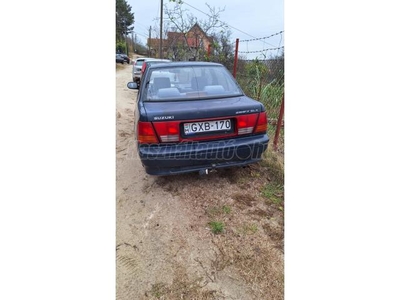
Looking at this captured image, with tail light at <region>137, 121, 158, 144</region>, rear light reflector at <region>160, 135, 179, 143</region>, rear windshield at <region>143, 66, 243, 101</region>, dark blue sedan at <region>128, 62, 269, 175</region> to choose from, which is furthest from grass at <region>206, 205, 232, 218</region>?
rear windshield at <region>143, 66, 243, 101</region>

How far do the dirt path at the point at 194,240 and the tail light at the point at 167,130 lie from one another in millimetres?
726

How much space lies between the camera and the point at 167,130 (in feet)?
7.55

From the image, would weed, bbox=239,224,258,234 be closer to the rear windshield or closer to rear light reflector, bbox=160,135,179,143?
rear light reflector, bbox=160,135,179,143

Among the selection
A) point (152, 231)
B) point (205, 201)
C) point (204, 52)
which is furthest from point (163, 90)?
point (204, 52)

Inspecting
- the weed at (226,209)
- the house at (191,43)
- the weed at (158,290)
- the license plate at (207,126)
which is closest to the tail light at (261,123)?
the license plate at (207,126)

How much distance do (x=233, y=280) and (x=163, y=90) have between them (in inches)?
83.1

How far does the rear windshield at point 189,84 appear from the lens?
2.73 meters

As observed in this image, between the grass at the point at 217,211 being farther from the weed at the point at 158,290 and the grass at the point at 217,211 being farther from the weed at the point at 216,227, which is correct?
the weed at the point at 158,290

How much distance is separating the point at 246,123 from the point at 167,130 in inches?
33.9

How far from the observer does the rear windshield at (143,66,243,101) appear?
8.96ft

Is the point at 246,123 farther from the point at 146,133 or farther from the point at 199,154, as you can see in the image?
the point at 146,133

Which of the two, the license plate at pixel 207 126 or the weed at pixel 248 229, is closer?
the weed at pixel 248 229

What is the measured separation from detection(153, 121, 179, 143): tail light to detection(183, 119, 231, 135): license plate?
0.11 meters

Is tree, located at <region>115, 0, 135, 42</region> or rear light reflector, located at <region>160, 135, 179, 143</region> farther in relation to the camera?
tree, located at <region>115, 0, 135, 42</region>
